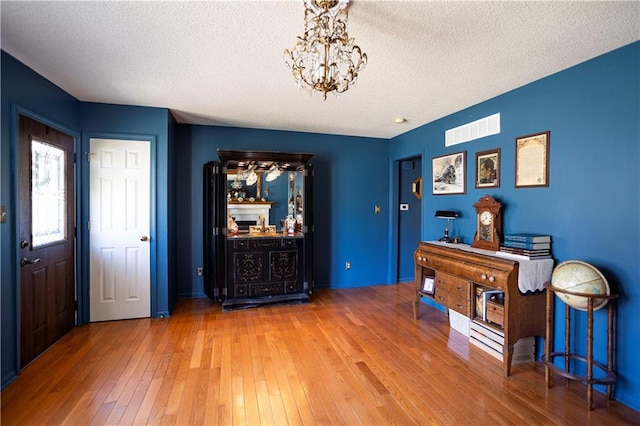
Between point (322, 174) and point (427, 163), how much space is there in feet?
5.09

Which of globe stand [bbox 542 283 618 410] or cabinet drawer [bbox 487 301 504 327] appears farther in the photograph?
cabinet drawer [bbox 487 301 504 327]

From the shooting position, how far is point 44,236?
2869 millimetres

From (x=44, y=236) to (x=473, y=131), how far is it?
4344 millimetres

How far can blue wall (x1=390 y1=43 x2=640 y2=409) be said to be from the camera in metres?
2.14

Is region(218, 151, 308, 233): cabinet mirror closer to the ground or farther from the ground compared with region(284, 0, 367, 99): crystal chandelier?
closer to the ground

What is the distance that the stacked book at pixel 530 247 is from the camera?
2613 mm

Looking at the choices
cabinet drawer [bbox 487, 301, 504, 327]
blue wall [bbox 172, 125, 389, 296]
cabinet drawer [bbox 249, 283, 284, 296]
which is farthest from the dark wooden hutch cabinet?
cabinet drawer [bbox 487, 301, 504, 327]

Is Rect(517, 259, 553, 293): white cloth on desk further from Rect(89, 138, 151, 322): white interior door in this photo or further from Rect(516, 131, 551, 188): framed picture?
Rect(89, 138, 151, 322): white interior door

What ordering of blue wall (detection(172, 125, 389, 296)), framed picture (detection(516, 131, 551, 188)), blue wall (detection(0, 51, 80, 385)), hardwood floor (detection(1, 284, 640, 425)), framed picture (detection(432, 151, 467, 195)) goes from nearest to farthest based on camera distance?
hardwood floor (detection(1, 284, 640, 425)), blue wall (detection(0, 51, 80, 385)), framed picture (detection(516, 131, 551, 188)), framed picture (detection(432, 151, 467, 195)), blue wall (detection(172, 125, 389, 296))

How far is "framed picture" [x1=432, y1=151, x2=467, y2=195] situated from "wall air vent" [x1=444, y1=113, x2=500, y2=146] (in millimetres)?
167

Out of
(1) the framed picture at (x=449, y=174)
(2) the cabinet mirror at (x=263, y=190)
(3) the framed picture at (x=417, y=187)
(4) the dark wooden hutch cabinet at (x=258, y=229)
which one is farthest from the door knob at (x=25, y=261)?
(3) the framed picture at (x=417, y=187)

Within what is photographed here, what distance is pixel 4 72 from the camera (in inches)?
88.0

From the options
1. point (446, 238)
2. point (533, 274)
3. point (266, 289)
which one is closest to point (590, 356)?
point (533, 274)

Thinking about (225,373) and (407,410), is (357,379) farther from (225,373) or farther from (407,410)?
(225,373)
